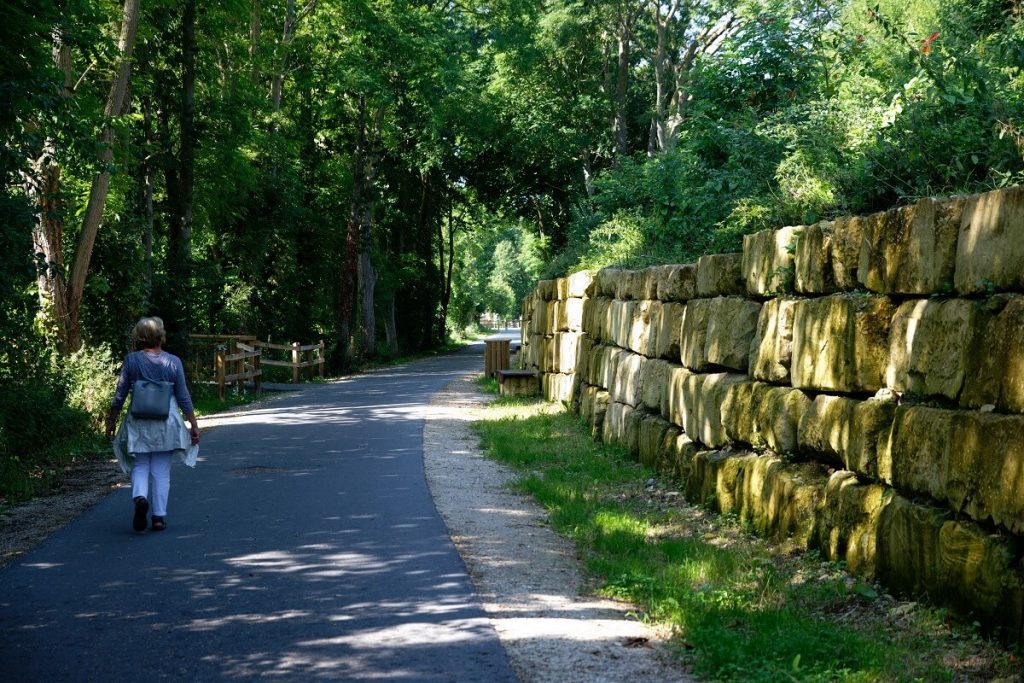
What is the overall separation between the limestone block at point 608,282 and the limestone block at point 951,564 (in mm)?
8357

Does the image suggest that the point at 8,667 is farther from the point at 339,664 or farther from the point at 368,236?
the point at 368,236

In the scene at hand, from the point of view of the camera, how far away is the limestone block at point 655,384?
10.9 metres

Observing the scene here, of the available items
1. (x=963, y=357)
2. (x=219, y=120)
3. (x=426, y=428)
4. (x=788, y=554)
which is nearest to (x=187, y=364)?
(x=219, y=120)

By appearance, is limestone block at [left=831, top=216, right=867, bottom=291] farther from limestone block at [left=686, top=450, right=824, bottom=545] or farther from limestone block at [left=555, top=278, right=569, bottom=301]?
limestone block at [left=555, top=278, right=569, bottom=301]

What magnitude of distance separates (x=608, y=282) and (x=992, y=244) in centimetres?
969

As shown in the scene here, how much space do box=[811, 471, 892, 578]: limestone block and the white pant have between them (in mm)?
4853

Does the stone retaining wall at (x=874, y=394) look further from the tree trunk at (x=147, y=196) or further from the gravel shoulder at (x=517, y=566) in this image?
the tree trunk at (x=147, y=196)

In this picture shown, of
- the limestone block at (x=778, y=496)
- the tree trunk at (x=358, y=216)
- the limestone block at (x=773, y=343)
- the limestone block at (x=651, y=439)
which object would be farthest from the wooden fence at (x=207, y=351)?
the limestone block at (x=778, y=496)

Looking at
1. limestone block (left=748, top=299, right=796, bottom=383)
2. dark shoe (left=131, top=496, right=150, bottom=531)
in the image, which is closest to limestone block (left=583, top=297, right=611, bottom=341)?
limestone block (left=748, top=299, right=796, bottom=383)

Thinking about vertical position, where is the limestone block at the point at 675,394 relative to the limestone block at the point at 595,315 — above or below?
below

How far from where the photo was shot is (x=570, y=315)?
18.2 metres

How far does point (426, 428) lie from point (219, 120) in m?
11.4

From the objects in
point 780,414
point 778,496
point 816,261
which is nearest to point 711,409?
point 780,414

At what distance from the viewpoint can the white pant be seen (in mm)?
8367
